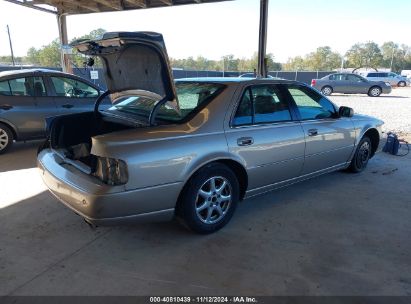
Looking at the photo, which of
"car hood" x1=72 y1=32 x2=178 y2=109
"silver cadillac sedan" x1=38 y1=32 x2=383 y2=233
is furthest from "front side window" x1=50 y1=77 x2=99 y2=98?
"car hood" x1=72 y1=32 x2=178 y2=109

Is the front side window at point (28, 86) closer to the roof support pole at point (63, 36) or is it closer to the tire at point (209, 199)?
the tire at point (209, 199)

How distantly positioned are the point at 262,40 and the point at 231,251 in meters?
6.86

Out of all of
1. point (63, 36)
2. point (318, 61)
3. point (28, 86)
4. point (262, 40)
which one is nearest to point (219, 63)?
point (318, 61)

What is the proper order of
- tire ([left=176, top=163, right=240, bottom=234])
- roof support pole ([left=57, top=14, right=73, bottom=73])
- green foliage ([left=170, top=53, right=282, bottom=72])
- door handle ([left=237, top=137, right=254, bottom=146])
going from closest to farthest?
1. tire ([left=176, top=163, right=240, bottom=234])
2. door handle ([left=237, top=137, right=254, bottom=146])
3. roof support pole ([left=57, top=14, right=73, bottom=73])
4. green foliage ([left=170, top=53, right=282, bottom=72])

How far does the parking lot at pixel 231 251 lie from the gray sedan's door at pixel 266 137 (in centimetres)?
51

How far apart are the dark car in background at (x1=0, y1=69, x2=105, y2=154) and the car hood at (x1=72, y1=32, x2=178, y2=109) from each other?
340 cm

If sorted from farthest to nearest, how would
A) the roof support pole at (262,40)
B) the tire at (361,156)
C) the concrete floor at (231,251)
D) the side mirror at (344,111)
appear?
the roof support pole at (262,40) < the tire at (361,156) < the side mirror at (344,111) < the concrete floor at (231,251)

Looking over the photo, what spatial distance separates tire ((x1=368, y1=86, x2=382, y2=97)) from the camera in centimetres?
2156

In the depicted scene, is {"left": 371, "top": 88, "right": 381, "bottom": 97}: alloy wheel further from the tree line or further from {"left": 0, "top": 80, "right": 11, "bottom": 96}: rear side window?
the tree line

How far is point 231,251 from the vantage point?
10.1ft

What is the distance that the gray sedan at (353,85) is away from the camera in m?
21.6

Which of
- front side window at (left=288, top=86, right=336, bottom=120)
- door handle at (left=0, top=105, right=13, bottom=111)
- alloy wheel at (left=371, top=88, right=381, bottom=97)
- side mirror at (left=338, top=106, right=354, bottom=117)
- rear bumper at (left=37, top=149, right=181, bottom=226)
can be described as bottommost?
alloy wheel at (left=371, top=88, right=381, bottom=97)

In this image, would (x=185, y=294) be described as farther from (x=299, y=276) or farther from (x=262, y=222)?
(x=262, y=222)

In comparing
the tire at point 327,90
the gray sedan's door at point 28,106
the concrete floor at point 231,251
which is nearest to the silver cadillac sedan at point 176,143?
the concrete floor at point 231,251
